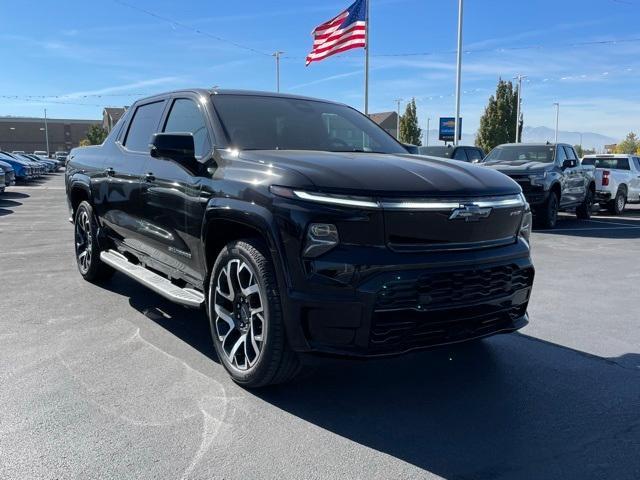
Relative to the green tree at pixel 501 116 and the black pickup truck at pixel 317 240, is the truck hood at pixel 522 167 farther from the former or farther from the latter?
the green tree at pixel 501 116

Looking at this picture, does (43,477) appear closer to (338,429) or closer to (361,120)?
(338,429)

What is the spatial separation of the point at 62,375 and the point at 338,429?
1910mm

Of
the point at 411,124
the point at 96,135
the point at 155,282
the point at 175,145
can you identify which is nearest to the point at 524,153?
the point at 155,282

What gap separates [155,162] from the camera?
4641mm

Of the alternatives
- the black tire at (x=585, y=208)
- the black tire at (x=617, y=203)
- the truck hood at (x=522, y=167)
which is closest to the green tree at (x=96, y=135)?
the black tire at (x=617, y=203)

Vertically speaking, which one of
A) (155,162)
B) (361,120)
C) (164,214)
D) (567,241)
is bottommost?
(567,241)

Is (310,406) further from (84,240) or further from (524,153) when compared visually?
(524,153)

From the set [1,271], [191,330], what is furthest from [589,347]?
[1,271]

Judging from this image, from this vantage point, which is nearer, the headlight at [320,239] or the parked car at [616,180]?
the headlight at [320,239]

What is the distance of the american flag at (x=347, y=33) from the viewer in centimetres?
1969

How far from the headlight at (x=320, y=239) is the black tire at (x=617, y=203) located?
52.5 ft

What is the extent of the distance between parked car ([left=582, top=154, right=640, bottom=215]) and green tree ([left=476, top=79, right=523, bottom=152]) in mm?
39651

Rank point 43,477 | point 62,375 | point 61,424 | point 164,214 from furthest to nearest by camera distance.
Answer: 1. point 164,214
2. point 62,375
3. point 61,424
4. point 43,477

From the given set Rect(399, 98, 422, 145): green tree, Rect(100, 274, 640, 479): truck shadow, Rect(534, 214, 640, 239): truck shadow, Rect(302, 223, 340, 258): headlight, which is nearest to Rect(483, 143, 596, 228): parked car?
Rect(534, 214, 640, 239): truck shadow
